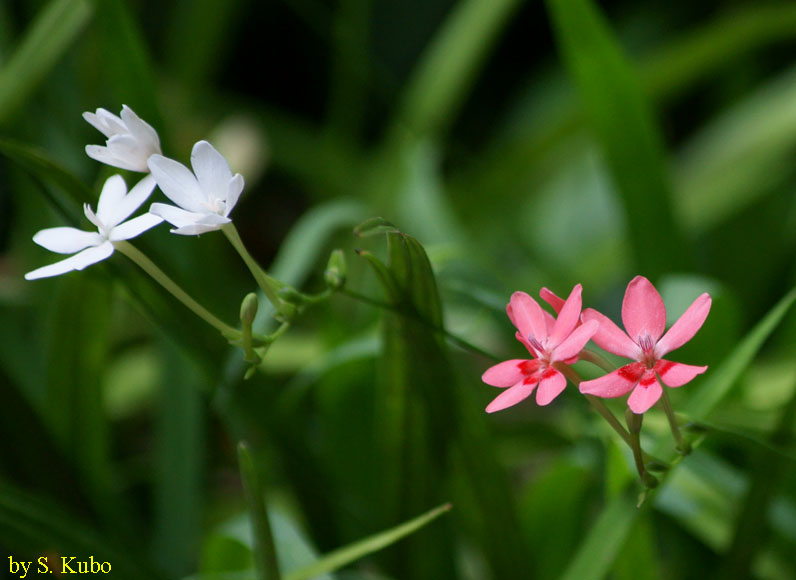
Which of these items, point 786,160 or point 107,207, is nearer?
point 107,207

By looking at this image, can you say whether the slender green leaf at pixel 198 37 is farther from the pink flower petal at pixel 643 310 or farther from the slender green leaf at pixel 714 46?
the pink flower petal at pixel 643 310

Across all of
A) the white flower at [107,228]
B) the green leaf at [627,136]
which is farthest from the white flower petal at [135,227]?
the green leaf at [627,136]

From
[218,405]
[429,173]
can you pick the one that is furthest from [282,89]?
[218,405]

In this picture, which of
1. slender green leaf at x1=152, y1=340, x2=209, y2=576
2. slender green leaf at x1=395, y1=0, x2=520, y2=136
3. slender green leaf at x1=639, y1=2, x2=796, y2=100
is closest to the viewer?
slender green leaf at x1=152, y1=340, x2=209, y2=576

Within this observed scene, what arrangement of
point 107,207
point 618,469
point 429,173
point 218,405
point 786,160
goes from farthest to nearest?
point 786,160, point 429,173, point 218,405, point 618,469, point 107,207

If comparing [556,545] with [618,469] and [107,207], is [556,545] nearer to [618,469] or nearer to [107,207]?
[618,469]

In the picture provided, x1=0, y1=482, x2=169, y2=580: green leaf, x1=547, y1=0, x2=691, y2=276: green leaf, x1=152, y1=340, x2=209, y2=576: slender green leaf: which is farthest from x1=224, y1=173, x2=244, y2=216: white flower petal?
x1=547, y1=0, x2=691, y2=276: green leaf

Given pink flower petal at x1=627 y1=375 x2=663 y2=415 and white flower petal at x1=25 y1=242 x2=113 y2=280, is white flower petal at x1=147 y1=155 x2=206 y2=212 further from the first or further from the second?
pink flower petal at x1=627 y1=375 x2=663 y2=415
